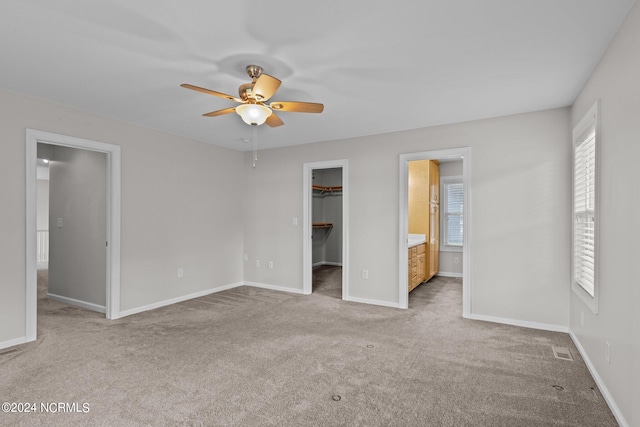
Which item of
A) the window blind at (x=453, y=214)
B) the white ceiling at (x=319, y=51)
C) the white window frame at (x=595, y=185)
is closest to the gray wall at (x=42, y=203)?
the white ceiling at (x=319, y=51)

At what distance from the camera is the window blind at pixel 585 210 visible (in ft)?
9.05

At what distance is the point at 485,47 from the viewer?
7.63 ft

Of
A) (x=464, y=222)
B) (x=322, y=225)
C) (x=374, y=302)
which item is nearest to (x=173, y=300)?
(x=374, y=302)

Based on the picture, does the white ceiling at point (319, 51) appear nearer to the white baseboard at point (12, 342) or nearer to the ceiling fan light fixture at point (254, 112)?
the ceiling fan light fixture at point (254, 112)

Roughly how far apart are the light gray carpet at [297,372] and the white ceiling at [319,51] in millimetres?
2341

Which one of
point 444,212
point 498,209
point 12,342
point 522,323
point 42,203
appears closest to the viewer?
point 12,342

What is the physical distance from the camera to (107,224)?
405 centimetres

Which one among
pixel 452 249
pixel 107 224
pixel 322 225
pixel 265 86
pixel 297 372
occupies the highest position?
pixel 265 86

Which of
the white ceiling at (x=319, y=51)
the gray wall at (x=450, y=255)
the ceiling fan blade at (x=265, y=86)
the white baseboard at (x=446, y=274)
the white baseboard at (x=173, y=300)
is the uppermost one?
the white ceiling at (x=319, y=51)

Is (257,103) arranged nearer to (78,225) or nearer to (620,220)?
(620,220)

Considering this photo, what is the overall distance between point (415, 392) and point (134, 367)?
2171 mm

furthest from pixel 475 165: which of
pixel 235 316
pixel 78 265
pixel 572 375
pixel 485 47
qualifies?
pixel 78 265

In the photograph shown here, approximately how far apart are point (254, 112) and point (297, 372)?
2.06 metres

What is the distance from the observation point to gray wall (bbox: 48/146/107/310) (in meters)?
4.30
